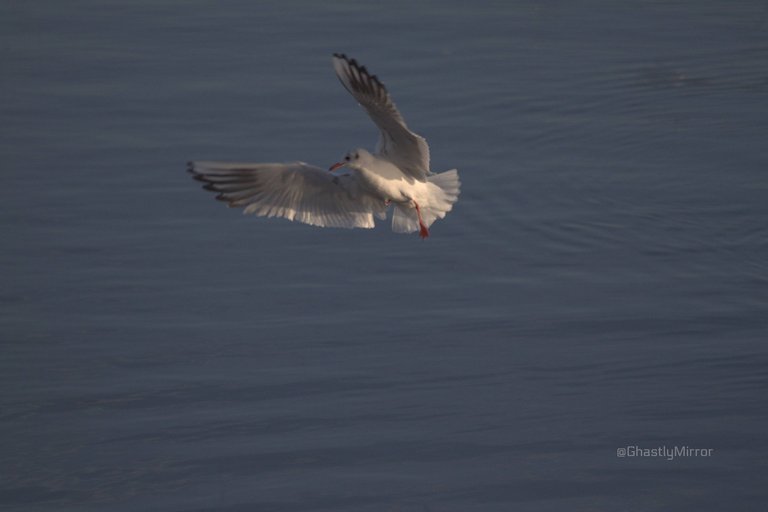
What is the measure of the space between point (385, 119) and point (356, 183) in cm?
64

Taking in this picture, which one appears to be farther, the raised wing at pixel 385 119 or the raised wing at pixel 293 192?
the raised wing at pixel 293 192

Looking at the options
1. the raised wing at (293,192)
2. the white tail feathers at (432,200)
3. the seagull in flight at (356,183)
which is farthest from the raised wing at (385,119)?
the raised wing at (293,192)

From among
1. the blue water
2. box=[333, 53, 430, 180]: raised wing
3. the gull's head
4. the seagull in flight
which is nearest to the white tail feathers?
the seagull in flight

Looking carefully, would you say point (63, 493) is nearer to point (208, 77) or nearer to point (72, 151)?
point (72, 151)

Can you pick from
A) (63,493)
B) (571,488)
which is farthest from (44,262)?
(571,488)

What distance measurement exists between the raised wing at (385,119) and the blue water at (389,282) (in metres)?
1.13

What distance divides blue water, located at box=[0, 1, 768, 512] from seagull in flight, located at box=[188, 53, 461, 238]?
28.3 inches

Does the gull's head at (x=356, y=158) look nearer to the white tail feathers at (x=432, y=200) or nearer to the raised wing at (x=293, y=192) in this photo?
the raised wing at (x=293, y=192)

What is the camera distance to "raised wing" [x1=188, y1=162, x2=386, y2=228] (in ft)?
25.1

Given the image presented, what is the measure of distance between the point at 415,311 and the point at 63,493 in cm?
230

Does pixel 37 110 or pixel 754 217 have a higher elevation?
pixel 37 110

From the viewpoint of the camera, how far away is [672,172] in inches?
409

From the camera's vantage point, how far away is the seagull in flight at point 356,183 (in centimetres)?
738

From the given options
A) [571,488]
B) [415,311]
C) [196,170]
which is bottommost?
[571,488]
